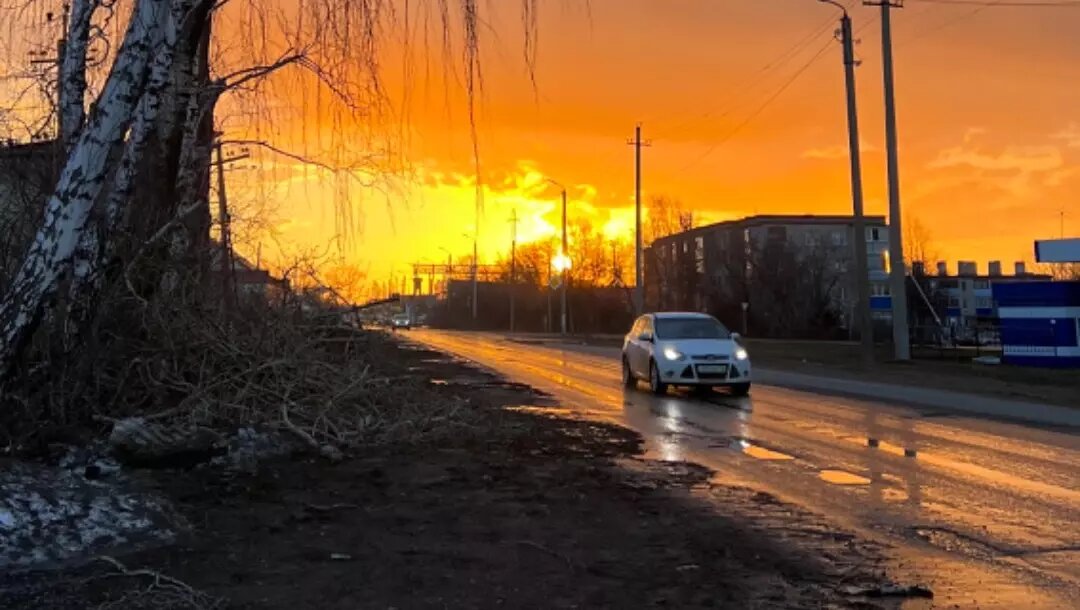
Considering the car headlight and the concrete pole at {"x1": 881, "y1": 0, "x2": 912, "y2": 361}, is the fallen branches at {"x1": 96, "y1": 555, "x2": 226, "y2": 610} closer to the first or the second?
the car headlight

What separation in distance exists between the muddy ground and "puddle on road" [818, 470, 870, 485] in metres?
1.15

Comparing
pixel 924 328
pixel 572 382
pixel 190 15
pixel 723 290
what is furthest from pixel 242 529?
pixel 723 290

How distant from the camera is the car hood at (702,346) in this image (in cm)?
1848

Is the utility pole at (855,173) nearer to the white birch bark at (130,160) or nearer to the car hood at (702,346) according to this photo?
the car hood at (702,346)

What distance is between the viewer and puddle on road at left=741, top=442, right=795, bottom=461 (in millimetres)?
10492

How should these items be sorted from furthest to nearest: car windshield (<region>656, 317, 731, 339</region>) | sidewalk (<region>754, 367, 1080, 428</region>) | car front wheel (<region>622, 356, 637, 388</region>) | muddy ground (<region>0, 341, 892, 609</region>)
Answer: car front wheel (<region>622, 356, 637, 388</region>)
car windshield (<region>656, 317, 731, 339</region>)
sidewalk (<region>754, 367, 1080, 428</region>)
muddy ground (<region>0, 341, 892, 609</region>)

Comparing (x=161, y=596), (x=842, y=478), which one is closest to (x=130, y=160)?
(x=161, y=596)

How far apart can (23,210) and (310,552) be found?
21.6ft

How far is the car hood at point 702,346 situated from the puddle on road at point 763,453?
23.1ft

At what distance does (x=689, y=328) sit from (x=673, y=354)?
1.36m

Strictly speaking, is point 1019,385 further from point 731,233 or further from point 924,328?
point 731,233

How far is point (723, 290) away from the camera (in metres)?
91.2

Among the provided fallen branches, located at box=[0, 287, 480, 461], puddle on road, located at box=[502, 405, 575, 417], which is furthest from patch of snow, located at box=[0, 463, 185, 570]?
puddle on road, located at box=[502, 405, 575, 417]

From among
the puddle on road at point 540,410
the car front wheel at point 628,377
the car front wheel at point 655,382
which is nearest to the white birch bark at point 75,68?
the puddle on road at point 540,410
